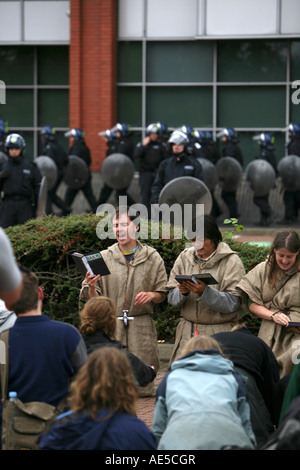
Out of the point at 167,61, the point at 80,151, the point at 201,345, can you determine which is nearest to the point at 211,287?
the point at 201,345

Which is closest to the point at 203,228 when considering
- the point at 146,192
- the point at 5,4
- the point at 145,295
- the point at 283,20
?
the point at 145,295

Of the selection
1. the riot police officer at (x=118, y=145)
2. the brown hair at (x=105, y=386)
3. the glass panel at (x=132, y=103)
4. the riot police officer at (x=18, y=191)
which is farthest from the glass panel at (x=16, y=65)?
the brown hair at (x=105, y=386)

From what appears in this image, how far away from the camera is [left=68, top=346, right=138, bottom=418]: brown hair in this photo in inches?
157

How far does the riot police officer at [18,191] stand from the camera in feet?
45.3

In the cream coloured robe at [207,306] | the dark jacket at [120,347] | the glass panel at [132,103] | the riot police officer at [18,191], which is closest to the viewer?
the dark jacket at [120,347]

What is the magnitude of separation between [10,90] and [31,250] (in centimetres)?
1831

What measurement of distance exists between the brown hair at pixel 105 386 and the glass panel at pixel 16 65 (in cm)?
2303

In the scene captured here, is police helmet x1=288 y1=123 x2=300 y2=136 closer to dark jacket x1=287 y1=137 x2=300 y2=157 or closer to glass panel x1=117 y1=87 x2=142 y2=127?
dark jacket x1=287 y1=137 x2=300 y2=157

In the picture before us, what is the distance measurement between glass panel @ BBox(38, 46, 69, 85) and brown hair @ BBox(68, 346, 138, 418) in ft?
74.0

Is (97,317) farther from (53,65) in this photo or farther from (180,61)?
(53,65)

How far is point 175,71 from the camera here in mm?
25078

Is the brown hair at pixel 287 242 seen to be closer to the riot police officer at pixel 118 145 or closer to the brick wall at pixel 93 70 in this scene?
the riot police officer at pixel 118 145

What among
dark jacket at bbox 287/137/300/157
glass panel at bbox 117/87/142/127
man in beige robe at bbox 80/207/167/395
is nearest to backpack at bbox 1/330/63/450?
man in beige robe at bbox 80/207/167/395
